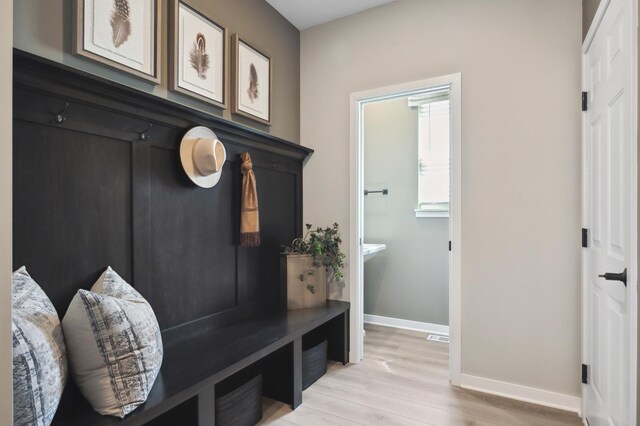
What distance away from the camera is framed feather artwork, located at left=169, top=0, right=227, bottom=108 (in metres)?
1.95

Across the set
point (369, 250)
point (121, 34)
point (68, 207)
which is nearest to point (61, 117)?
point (68, 207)

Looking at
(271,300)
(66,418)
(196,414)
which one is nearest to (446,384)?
(271,300)

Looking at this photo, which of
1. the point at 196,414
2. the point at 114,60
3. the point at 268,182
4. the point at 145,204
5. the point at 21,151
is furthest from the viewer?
the point at 268,182

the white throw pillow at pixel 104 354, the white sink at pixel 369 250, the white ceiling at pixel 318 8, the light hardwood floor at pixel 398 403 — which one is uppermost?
the white ceiling at pixel 318 8

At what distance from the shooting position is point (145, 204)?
5.84 ft

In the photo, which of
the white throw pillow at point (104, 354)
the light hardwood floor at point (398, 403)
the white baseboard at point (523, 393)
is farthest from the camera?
the white baseboard at point (523, 393)

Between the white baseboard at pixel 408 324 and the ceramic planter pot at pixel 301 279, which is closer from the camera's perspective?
the ceramic planter pot at pixel 301 279

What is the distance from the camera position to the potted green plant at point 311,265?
2.63 metres

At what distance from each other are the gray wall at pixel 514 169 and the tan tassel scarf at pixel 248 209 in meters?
1.29

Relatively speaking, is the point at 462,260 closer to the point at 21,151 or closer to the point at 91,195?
the point at 91,195

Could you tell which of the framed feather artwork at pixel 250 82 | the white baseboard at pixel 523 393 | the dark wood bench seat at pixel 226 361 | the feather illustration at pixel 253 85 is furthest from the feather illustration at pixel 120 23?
the white baseboard at pixel 523 393

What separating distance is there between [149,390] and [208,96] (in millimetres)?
1595

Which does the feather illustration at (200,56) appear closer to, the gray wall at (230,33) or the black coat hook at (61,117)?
the gray wall at (230,33)

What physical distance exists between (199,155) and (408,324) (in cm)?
275
